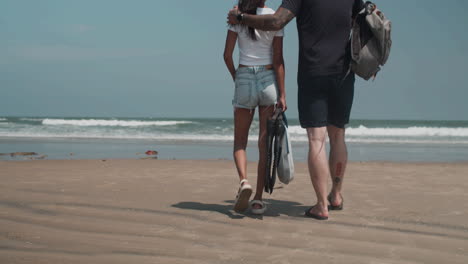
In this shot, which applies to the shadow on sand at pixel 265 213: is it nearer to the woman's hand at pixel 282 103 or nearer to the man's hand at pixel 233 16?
the woman's hand at pixel 282 103

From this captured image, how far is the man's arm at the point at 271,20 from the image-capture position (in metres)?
3.26

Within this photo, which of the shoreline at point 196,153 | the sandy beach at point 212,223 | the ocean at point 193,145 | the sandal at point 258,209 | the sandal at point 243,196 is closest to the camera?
the sandy beach at point 212,223

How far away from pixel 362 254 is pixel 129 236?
1.41 meters

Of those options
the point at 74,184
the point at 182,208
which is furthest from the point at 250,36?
the point at 74,184

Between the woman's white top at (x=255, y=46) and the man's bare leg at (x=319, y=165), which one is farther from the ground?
the woman's white top at (x=255, y=46)

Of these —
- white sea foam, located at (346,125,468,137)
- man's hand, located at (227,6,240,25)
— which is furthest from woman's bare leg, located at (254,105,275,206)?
white sea foam, located at (346,125,468,137)

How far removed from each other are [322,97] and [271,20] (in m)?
0.69

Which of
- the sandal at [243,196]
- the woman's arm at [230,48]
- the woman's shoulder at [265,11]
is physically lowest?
the sandal at [243,196]

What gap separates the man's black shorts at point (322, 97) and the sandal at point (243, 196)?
638 mm

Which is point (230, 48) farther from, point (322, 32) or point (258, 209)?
point (258, 209)

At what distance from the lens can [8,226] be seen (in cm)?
296

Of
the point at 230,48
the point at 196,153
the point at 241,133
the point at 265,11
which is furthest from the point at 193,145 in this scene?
the point at 265,11

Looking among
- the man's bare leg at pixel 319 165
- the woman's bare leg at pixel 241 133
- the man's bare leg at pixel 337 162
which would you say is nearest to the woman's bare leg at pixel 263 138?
the woman's bare leg at pixel 241 133

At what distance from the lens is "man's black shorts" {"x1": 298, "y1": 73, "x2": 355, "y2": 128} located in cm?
336
